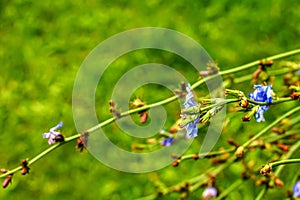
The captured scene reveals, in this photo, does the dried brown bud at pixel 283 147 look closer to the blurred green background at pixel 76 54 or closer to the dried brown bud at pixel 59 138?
the blurred green background at pixel 76 54

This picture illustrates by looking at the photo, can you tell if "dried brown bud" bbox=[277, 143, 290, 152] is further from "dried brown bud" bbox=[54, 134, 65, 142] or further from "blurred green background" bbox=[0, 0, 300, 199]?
"dried brown bud" bbox=[54, 134, 65, 142]

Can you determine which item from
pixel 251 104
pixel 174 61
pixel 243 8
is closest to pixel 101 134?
pixel 174 61

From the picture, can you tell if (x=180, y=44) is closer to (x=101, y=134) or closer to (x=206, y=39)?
(x=206, y=39)

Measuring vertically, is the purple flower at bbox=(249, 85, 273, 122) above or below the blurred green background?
below

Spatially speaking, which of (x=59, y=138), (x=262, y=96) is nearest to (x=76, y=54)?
(x=59, y=138)

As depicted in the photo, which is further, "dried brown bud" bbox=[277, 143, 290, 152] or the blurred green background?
the blurred green background

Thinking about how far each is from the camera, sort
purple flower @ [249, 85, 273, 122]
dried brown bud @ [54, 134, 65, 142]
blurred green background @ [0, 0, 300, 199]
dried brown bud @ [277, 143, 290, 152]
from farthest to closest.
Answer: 1. blurred green background @ [0, 0, 300, 199]
2. dried brown bud @ [277, 143, 290, 152]
3. dried brown bud @ [54, 134, 65, 142]
4. purple flower @ [249, 85, 273, 122]

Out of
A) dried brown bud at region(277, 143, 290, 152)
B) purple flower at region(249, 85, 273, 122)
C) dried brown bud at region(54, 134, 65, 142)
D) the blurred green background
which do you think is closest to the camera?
purple flower at region(249, 85, 273, 122)

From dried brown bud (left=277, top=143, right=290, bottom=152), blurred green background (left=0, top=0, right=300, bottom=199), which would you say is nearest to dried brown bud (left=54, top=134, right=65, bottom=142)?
dried brown bud (left=277, top=143, right=290, bottom=152)

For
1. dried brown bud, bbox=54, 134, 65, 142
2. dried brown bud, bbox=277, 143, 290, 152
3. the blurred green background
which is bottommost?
dried brown bud, bbox=277, 143, 290, 152
